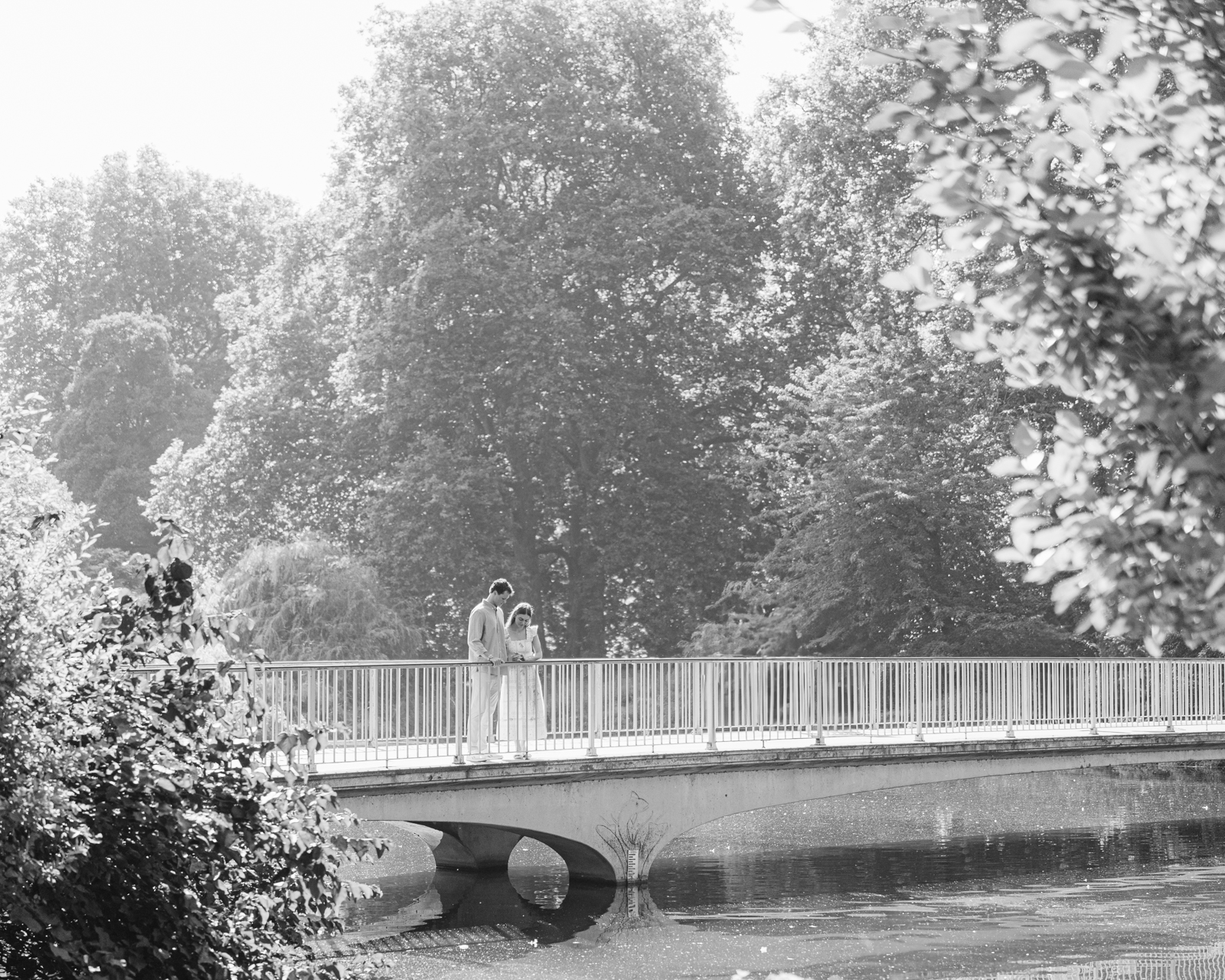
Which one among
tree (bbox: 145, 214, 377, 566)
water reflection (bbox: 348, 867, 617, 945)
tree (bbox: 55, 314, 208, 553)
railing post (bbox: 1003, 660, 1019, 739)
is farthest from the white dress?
tree (bbox: 55, 314, 208, 553)

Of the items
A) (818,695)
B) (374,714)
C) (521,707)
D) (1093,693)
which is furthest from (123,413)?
(374,714)

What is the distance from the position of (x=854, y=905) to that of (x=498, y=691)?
4.49 meters

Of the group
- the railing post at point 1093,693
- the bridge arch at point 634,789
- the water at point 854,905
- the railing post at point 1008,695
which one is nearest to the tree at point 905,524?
the water at point 854,905

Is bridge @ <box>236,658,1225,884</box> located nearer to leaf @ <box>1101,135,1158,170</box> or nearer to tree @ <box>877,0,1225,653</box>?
tree @ <box>877,0,1225,653</box>

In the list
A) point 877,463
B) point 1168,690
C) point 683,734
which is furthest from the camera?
point 877,463

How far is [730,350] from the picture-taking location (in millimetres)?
38969

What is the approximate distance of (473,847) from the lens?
67.9 feet

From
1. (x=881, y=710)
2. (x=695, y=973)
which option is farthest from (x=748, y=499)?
(x=695, y=973)

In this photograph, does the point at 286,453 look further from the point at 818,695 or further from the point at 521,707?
the point at 521,707

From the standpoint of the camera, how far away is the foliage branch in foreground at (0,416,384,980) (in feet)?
21.7

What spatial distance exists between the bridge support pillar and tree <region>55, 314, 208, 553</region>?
32866 mm

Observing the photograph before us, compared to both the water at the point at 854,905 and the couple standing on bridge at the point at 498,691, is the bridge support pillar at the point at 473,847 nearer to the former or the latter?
the water at the point at 854,905

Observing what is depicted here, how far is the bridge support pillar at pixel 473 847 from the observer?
2067 cm

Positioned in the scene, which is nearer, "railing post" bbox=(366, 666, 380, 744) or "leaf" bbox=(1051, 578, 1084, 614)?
"leaf" bbox=(1051, 578, 1084, 614)
